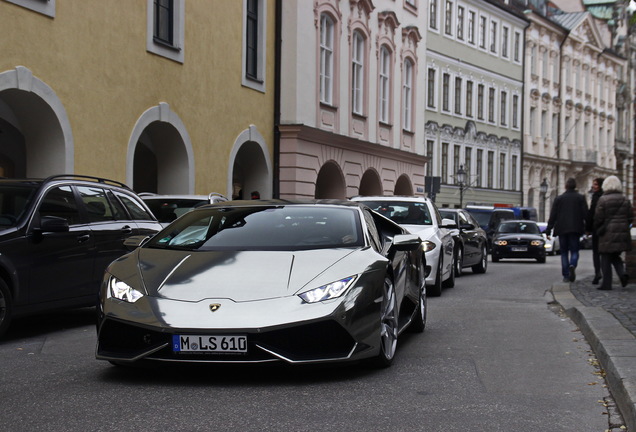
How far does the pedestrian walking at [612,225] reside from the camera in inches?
623

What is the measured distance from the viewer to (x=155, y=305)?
706 cm

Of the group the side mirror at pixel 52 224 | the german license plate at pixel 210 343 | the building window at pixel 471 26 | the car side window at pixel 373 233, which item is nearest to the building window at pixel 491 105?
the building window at pixel 471 26

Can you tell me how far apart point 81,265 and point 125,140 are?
10.4 m

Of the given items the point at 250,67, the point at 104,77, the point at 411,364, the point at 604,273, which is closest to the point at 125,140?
the point at 104,77

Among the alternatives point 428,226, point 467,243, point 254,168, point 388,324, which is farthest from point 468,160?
point 388,324

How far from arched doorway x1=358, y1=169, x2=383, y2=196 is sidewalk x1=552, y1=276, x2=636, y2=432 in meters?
18.8

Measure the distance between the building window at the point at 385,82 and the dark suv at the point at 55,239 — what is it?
1014 inches

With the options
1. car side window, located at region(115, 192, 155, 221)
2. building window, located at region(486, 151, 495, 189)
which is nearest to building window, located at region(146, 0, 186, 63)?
car side window, located at region(115, 192, 155, 221)

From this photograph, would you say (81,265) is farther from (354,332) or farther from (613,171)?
(613,171)

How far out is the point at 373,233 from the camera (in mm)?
8703

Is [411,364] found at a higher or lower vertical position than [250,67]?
lower

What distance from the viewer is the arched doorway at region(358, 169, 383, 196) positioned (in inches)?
1437

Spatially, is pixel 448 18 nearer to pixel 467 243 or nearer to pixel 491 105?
pixel 491 105

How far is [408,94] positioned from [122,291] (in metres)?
33.2
